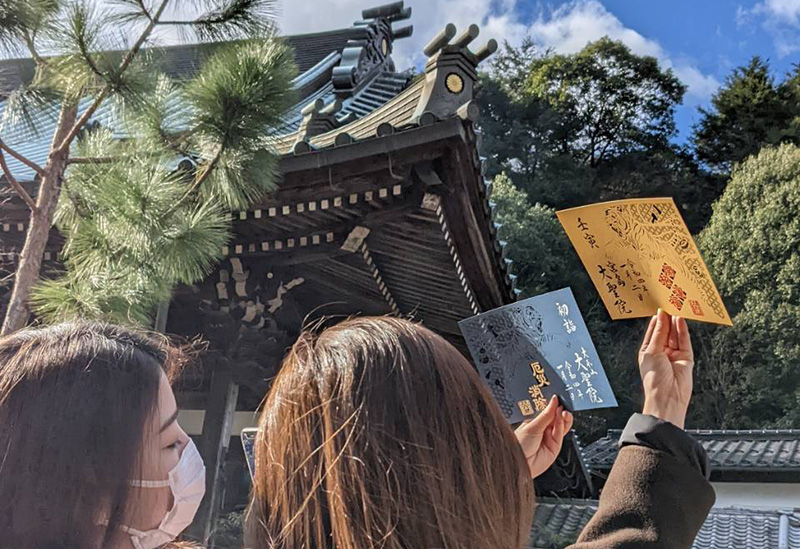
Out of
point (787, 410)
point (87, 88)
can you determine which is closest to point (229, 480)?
point (87, 88)

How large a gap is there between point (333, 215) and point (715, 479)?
6.19 m

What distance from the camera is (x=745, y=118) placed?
20.6 m

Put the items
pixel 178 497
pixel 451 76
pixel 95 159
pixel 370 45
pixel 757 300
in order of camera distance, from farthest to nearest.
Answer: pixel 757 300 < pixel 370 45 < pixel 451 76 < pixel 95 159 < pixel 178 497

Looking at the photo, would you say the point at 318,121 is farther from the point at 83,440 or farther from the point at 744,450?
the point at 744,450

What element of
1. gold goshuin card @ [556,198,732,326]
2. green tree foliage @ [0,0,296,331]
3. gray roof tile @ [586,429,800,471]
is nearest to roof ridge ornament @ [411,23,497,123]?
green tree foliage @ [0,0,296,331]

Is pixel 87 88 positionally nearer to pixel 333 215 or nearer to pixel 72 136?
pixel 72 136

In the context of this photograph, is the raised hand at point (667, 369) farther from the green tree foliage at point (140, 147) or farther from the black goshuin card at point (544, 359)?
the green tree foliage at point (140, 147)

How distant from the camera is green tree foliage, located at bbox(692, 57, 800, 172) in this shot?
65.6 ft

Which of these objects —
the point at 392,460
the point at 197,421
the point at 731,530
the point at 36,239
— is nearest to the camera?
the point at 392,460

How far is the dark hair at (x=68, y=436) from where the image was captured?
0.96 meters

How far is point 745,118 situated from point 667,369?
2185 cm

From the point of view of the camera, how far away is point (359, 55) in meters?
6.70

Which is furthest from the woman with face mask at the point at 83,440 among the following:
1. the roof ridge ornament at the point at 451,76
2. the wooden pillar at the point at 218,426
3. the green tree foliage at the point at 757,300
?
the green tree foliage at the point at 757,300

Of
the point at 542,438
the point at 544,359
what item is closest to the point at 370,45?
the point at 544,359
